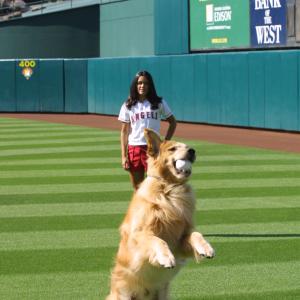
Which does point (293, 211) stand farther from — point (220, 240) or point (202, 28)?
point (202, 28)

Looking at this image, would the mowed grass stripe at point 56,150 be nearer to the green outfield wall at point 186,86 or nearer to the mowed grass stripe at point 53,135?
the mowed grass stripe at point 53,135

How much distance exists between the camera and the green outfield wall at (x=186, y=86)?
26188mm

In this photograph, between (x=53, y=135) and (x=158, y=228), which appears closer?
(x=158, y=228)

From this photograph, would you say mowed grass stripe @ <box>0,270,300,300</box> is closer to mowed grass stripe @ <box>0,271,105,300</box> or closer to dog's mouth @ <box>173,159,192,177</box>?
mowed grass stripe @ <box>0,271,105,300</box>

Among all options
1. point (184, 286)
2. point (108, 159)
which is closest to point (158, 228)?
point (184, 286)

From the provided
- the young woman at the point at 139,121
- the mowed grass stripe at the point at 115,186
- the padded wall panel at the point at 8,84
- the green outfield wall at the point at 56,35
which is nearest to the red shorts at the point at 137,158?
the young woman at the point at 139,121

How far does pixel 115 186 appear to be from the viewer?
14.9m

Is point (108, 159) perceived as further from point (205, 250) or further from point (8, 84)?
point (8, 84)

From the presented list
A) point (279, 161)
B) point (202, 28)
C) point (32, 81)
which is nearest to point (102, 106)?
point (32, 81)

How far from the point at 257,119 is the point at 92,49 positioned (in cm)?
2129

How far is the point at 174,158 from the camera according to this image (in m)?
6.36

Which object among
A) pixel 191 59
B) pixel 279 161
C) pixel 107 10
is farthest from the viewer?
pixel 107 10

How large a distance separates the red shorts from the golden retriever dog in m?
4.04

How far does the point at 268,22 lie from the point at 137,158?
17165 mm
